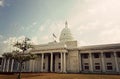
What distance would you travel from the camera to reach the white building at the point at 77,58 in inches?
1432

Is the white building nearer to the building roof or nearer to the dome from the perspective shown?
the building roof

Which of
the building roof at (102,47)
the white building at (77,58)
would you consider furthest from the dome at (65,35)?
the building roof at (102,47)

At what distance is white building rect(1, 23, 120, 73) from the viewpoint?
3638 centimetres

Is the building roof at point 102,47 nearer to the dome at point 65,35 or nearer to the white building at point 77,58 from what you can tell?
the white building at point 77,58

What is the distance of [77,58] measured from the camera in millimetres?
40219

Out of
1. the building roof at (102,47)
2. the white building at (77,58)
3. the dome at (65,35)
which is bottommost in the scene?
the white building at (77,58)

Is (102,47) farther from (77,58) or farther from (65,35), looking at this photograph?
(65,35)

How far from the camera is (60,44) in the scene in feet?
134

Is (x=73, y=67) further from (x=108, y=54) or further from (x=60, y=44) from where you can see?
(x=108, y=54)

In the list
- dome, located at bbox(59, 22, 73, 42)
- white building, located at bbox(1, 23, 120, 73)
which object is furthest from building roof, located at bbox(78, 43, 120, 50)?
dome, located at bbox(59, 22, 73, 42)

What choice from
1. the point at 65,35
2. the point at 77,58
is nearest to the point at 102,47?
→ the point at 77,58

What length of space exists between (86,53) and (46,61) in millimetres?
14716

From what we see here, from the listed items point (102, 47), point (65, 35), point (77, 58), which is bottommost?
point (77, 58)

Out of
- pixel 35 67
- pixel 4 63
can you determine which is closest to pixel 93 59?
pixel 35 67
